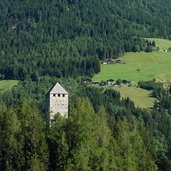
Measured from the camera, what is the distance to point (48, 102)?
470 feet

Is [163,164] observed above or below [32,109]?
below

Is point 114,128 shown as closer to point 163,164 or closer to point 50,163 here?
Answer: point 163,164

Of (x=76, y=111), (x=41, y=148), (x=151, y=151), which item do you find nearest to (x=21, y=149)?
(x=41, y=148)

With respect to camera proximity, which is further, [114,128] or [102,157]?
[114,128]

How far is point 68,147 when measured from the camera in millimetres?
112750

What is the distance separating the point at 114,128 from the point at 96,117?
13.7ft

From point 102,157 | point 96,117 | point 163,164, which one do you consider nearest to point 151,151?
point 163,164

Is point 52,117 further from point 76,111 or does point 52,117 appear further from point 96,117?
point 76,111

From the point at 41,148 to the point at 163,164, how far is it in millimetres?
27539

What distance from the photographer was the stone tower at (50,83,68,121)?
137 meters

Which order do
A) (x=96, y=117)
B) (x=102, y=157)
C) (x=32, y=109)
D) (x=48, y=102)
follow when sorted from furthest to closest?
1. (x=48, y=102)
2. (x=96, y=117)
3. (x=32, y=109)
4. (x=102, y=157)

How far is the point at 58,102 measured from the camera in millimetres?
140875

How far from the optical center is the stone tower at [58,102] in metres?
137

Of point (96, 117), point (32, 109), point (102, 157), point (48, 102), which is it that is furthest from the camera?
point (48, 102)
